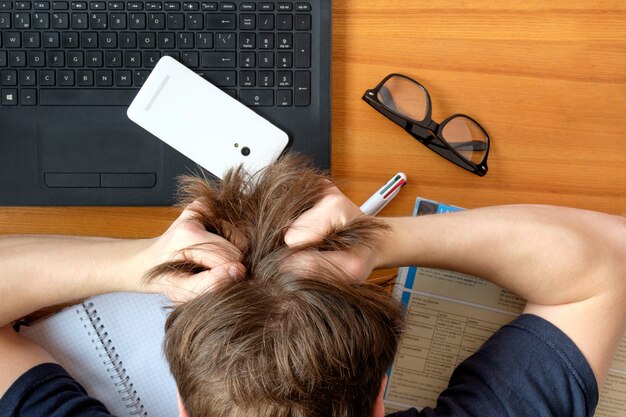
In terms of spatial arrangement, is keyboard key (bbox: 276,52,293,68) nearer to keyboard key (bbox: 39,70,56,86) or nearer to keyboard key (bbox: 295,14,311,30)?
keyboard key (bbox: 295,14,311,30)

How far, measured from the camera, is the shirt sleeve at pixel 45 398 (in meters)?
0.66

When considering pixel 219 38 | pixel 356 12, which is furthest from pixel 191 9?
pixel 356 12

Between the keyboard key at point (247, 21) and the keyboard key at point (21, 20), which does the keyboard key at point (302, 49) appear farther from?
the keyboard key at point (21, 20)

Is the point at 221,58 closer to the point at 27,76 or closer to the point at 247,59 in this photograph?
the point at 247,59

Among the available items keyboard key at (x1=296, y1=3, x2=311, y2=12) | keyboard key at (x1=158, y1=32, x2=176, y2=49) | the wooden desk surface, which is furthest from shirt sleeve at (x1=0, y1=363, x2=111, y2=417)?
keyboard key at (x1=296, y1=3, x2=311, y2=12)

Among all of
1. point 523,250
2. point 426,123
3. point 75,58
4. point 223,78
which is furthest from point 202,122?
point 523,250

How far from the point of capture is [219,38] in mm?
712

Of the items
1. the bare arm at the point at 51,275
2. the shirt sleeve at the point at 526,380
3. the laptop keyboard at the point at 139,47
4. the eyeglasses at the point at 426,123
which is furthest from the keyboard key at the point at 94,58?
the shirt sleeve at the point at 526,380

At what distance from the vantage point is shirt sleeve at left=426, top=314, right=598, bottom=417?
66 cm

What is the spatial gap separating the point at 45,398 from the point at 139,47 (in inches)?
16.3

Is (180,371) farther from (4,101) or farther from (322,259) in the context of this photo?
(4,101)

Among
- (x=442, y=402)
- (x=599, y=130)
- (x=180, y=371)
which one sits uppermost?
(x=599, y=130)

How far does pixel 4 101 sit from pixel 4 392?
13.2 inches

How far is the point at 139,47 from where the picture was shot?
713 mm
